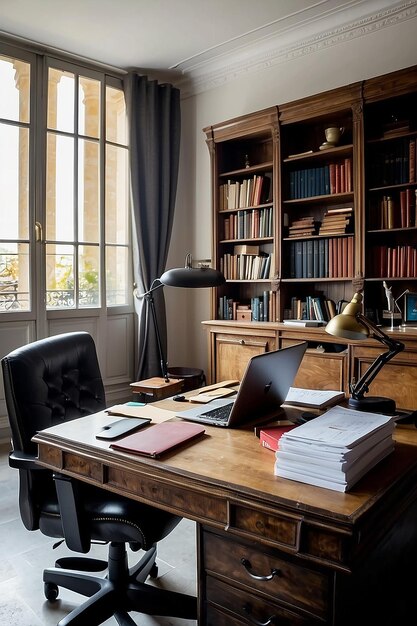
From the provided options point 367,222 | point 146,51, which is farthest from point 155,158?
point 367,222

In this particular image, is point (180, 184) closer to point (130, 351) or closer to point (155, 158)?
point (155, 158)

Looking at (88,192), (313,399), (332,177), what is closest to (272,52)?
(332,177)

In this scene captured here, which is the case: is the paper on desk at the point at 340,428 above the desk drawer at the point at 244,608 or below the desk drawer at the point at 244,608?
above

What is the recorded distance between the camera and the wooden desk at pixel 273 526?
3.43ft

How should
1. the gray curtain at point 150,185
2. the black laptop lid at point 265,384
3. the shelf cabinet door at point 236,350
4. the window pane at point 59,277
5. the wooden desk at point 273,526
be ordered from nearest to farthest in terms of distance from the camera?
the wooden desk at point 273,526, the black laptop lid at point 265,384, the shelf cabinet door at point 236,350, the window pane at point 59,277, the gray curtain at point 150,185

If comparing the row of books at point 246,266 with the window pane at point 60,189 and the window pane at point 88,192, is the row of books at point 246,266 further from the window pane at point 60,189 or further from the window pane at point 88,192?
the window pane at point 60,189

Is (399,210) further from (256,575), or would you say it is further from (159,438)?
(256,575)

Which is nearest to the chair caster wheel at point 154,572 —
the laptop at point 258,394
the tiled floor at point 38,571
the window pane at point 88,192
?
the tiled floor at point 38,571

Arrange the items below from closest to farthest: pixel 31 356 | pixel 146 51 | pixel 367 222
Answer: pixel 31 356 < pixel 367 222 < pixel 146 51

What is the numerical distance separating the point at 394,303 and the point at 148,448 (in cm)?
→ 245

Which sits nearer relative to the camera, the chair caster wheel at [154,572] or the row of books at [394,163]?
the chair caster wheel at [154,572]

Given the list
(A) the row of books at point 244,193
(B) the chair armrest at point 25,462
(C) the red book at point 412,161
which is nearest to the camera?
(B) the chair armrest at point 25,462

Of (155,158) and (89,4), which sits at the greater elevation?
(89,4)

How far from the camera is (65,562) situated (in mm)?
1984
